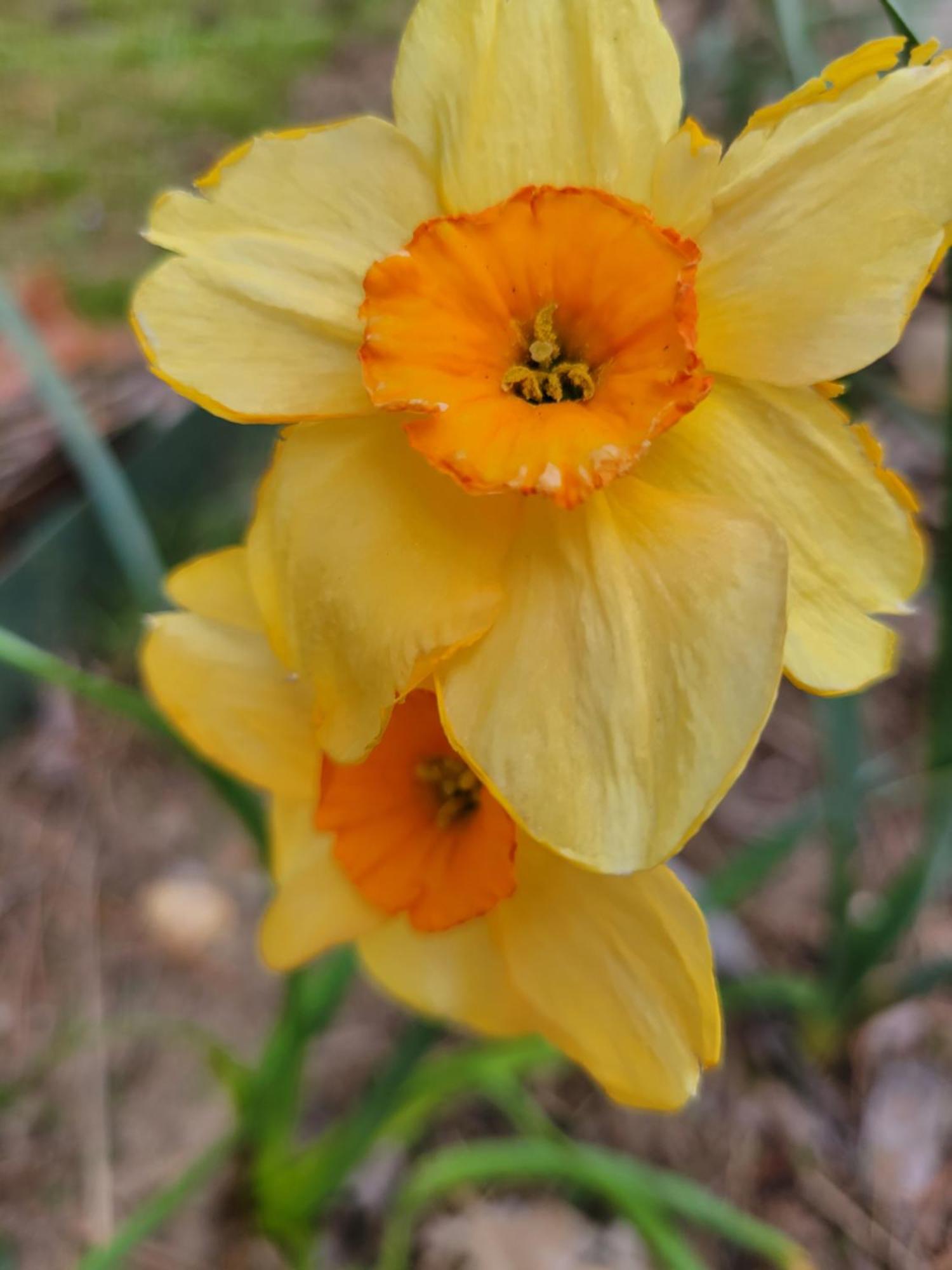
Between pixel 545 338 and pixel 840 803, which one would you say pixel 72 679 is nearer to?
pixel 545 338

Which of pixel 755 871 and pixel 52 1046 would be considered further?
pixel 52 1046

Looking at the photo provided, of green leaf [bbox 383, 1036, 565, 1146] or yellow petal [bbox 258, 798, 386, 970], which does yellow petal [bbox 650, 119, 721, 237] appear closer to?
yellow petal [bbox 258, 798, 386, 970]

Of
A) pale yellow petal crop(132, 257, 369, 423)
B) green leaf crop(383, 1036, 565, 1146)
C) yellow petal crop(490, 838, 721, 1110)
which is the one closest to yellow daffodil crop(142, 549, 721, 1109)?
yellow petal crop(490, 838, 721, 1110)

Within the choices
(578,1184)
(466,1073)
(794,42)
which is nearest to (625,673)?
(794,42)

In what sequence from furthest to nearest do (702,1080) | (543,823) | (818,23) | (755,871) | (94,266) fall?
(94,266), (702,1080), (818,23), (755,871), (543,823)

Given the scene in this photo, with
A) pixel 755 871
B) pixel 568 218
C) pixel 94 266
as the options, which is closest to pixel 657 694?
pixel 568 218

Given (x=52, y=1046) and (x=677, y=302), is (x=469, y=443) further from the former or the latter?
(x=52, y=1046)

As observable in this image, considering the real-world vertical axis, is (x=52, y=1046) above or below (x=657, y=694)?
below
